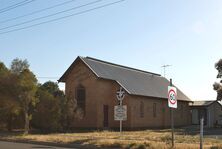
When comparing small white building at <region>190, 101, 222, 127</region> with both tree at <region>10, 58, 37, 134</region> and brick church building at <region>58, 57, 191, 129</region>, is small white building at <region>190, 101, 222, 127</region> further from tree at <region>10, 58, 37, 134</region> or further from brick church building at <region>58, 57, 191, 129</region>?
tree at <region>10, 58, 37, 134</region>

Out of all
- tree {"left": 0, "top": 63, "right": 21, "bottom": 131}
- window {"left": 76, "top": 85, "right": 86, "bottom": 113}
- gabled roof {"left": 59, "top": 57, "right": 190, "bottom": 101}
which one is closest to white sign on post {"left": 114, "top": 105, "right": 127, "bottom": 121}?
tree {"left": 0, "top": 63, "right": 21, "bottom": 131}

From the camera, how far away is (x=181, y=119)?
55.0m

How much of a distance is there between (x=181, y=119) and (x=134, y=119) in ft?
48.8

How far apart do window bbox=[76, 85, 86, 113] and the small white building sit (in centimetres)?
2312

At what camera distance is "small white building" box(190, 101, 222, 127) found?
59053mm

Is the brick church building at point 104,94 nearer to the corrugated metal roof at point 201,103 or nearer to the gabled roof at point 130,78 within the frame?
the gabled roof at point 130,78

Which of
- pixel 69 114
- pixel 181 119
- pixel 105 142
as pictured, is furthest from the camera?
pixel 181 119

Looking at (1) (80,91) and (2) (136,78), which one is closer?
(1) (80,91)

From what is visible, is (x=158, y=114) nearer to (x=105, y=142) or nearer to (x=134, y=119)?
(x=134, y=119)

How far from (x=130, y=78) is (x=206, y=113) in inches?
732

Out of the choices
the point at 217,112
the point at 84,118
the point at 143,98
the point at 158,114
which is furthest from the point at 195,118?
the point at 84,118

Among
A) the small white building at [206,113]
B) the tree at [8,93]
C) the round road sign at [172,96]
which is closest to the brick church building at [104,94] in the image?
the tree at [8,93]

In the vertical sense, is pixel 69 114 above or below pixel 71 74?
below

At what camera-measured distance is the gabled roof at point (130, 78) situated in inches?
1651
